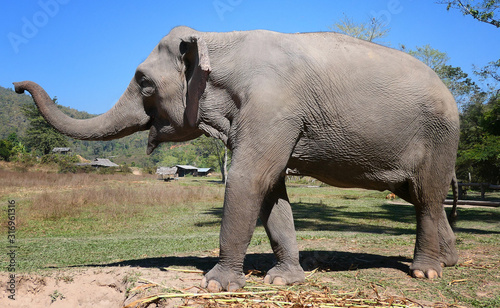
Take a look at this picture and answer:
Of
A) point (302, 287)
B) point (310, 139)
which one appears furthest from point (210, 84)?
point (302, 287)

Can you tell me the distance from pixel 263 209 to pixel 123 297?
5.41 ft

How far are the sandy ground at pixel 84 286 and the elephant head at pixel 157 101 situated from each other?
145 cm

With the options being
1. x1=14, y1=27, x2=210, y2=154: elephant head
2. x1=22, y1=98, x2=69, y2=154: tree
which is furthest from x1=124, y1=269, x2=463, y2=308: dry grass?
x1=22, y1=98, x2=69, y2=154: tree

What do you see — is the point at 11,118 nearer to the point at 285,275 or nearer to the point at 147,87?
the point at 147,87

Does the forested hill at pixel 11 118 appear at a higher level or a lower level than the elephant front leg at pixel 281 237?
higher

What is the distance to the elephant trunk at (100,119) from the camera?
450cm

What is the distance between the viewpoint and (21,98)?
140 meters

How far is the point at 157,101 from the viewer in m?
4.57

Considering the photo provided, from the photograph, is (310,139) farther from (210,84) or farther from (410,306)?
(410,306)

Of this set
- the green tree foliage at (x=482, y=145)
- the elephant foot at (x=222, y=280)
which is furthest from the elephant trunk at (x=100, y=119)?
the green tree foliage at (x=482, y=145)

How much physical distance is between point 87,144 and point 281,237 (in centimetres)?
12979

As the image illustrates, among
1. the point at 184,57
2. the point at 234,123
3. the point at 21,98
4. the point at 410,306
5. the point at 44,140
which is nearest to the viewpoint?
the point at 410,306

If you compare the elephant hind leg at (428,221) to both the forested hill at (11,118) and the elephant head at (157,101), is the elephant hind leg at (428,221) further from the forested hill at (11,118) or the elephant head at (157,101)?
the forested hill at (11,118)

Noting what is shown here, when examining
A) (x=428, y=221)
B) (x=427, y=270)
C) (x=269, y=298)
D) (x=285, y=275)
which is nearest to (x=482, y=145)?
(x=428, y=221)
